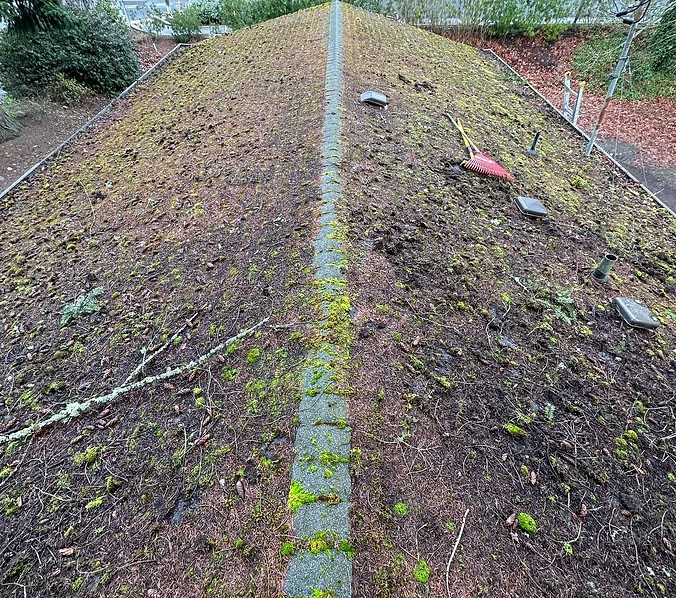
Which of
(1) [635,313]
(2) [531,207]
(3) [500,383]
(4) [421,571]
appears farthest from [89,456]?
(2) [531,207]

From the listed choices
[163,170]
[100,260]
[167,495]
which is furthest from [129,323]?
[163,170]

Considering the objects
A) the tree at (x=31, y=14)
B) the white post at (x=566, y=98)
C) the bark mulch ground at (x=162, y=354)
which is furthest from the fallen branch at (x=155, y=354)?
the tree at (x=31, y=14)

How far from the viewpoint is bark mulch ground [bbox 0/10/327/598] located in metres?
1.37

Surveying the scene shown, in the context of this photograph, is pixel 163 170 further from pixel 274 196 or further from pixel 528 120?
pixel 528 120

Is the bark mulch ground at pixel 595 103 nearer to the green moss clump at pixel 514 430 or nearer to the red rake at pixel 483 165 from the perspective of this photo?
the red rake at pixel 483 165

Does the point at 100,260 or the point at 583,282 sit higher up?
the point at 100,260

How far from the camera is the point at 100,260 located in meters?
2.96

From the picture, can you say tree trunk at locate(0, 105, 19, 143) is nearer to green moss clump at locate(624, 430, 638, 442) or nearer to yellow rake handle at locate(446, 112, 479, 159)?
yellow rake handle at locate(446, 112, 479, 159)

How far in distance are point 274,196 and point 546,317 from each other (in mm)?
2152

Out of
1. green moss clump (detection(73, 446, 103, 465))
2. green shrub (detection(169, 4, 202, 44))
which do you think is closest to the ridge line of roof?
green moss clump (detection(73, 446, 103, 465))

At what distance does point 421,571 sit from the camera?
125 centimetres

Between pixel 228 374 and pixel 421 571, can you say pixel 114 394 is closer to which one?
pixel 228 374

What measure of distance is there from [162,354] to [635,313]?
9.95 feet

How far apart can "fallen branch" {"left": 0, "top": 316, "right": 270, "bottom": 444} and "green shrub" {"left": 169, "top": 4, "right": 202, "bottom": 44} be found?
13726mm
